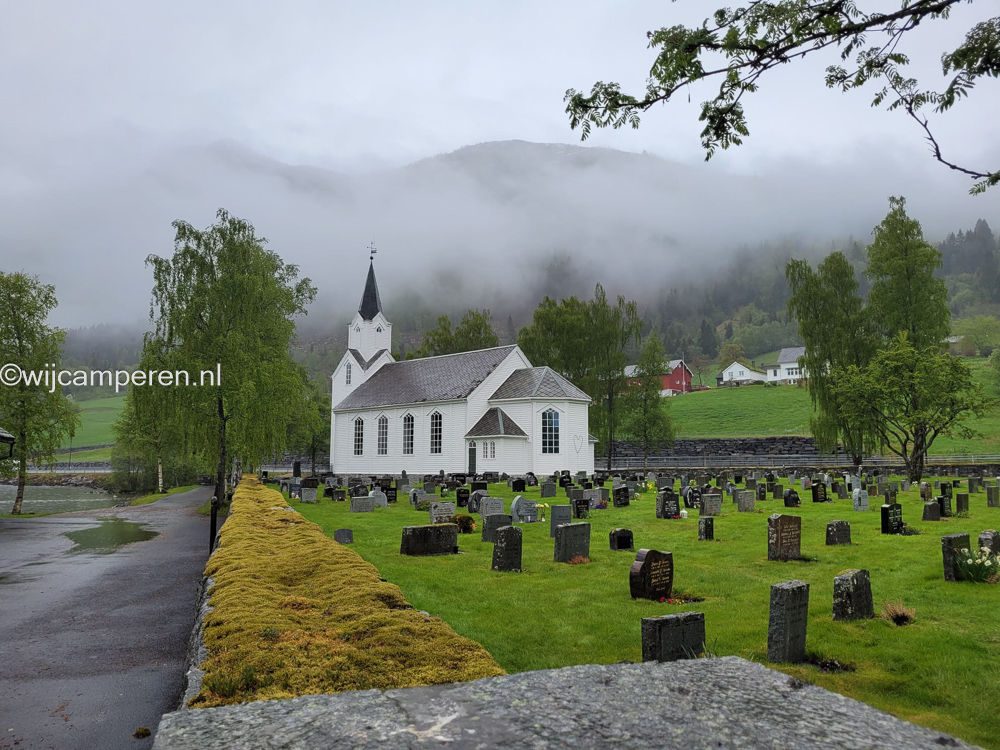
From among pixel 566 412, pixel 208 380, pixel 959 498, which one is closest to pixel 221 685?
pixel 959 498

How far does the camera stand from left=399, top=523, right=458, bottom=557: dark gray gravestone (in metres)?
13.0

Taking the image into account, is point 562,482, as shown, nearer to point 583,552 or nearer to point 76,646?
point 583,552

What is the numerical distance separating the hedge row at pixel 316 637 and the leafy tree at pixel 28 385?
88.3 feet

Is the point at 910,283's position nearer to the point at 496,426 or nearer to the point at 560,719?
the point at 496,426

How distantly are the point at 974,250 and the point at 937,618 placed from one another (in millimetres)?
229846

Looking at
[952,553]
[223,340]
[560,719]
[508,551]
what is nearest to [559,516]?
[508,551]

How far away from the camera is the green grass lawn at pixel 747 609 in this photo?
5.96 m

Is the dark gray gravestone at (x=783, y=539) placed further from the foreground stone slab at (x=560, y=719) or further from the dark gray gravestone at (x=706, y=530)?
the foreground stone slab at (x=560, y=719)

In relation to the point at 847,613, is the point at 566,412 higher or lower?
higher

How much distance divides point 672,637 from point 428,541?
787cm

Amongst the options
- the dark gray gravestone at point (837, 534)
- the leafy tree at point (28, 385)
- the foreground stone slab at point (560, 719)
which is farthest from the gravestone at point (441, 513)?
the leafy tree at point (28, 385)

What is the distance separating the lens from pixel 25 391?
29.7 meters

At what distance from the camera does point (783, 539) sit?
11852mm

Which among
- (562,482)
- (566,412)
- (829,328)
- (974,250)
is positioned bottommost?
(562,482)
